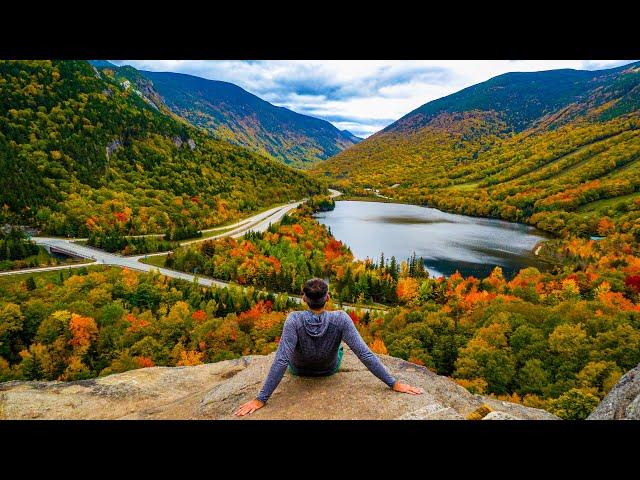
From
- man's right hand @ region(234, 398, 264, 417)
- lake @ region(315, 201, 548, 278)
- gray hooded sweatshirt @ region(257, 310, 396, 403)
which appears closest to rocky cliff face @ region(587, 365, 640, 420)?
gray hooded sweatshirt @ region(257, 310, 396, 403)

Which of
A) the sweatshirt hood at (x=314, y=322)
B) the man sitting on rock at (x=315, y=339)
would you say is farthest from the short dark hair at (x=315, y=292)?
the sweatshirt hood at (x=314, y=322)

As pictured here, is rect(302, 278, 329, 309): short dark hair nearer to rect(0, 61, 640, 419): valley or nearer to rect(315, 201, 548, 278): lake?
rect(0, 61, 640, 419): valley

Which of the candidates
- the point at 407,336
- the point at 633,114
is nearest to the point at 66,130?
the point at 407,336

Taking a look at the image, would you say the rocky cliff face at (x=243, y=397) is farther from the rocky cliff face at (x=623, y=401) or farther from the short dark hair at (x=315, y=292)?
the short dark hair at (x=315, y=292)

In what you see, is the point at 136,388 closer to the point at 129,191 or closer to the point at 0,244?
the point at 0,244

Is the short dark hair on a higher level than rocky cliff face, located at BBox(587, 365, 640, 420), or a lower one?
higher

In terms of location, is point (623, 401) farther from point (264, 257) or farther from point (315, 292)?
point (264, 257)
